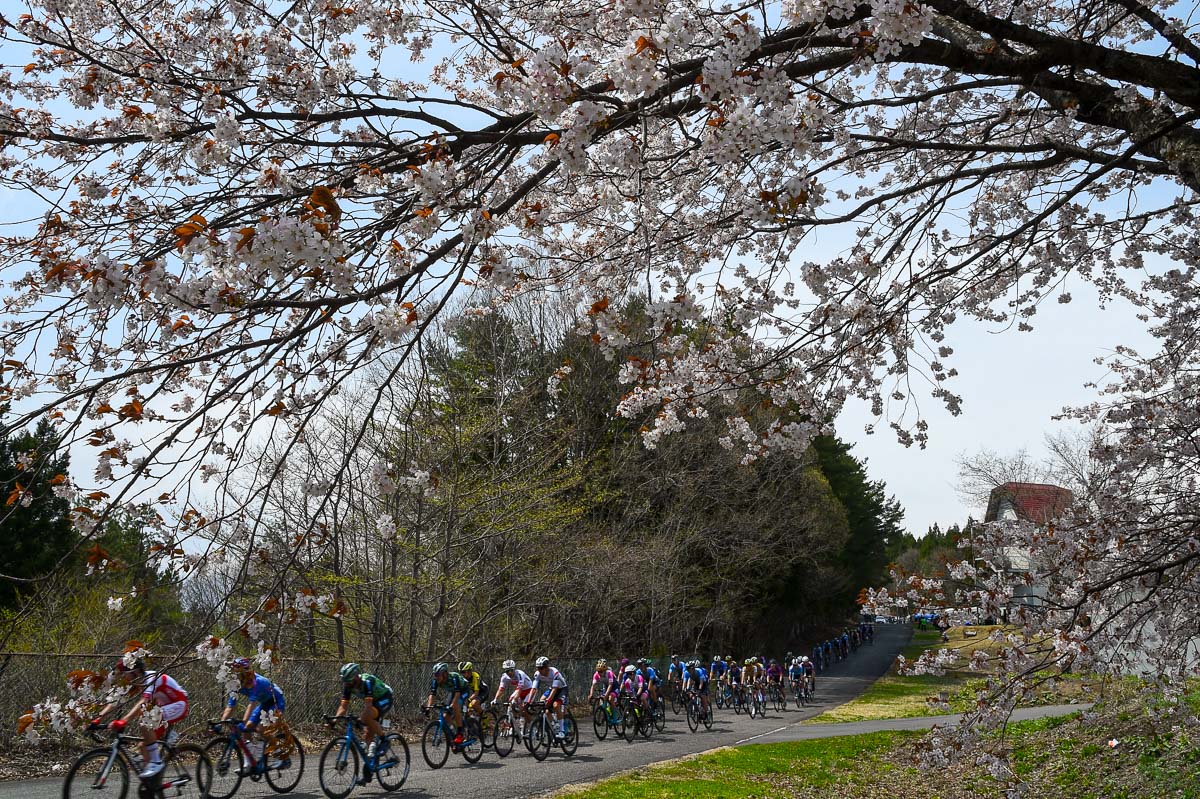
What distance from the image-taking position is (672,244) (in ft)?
20.8

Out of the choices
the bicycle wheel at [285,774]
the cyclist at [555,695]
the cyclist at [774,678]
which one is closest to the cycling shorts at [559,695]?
the cyclist at [555,695]

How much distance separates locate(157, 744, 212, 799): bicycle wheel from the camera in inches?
322

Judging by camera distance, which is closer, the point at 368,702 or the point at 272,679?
the point at 368,702

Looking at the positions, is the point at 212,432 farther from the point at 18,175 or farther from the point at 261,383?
the point at 18,175

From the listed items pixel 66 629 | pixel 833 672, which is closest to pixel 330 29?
pixel 66 629

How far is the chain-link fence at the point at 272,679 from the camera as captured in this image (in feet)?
35.9

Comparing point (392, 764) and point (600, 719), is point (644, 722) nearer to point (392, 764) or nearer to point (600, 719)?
point (600, 719)

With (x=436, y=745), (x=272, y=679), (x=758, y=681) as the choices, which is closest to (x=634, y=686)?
(x=436, y=745)

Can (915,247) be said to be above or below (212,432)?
above

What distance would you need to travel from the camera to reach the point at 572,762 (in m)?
13.5

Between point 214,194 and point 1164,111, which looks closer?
point 214,194

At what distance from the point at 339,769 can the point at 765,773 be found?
5889 mm

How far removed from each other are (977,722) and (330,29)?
5.94 meters

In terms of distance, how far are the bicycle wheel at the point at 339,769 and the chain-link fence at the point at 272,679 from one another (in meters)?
1.19
